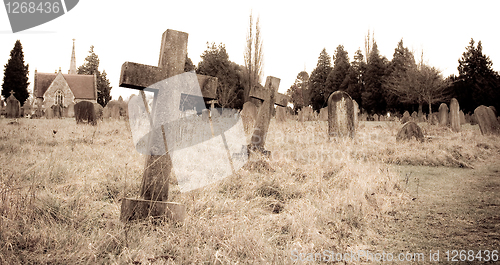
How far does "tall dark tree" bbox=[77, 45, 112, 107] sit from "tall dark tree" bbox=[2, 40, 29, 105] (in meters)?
8.19

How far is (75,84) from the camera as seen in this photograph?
39438 mm

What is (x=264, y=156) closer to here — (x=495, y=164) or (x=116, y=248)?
(x=116, y=248)

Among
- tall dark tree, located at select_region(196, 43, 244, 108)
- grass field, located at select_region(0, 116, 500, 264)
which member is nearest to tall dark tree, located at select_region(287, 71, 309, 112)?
tall dark tree, located at select_region(196, 43, 244, 108)

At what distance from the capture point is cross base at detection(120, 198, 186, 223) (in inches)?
94.8

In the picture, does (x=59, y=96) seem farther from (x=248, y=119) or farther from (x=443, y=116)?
(x=443, y=116)

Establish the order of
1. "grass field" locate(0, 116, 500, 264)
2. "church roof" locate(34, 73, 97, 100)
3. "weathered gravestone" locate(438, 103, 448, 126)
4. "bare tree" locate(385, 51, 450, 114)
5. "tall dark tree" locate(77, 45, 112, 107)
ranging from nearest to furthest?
"grass field" locate(0, 116, 500, 264) < "weathered gravestone" locate(438, 103, 448, 126) < "bare tree" locate(385, 51, 450, 114) < "church roof" locate(34, 73, 97, 100) < "tall dark tree" locate(77, 45, 112, 107)

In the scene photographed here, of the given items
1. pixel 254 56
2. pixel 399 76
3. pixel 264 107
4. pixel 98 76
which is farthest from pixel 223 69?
pixel 98 76

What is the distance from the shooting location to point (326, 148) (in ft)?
22.0

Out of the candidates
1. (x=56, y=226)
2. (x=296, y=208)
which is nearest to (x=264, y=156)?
(x=296, y=208)

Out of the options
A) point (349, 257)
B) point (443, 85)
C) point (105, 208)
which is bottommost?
point (349, 257)

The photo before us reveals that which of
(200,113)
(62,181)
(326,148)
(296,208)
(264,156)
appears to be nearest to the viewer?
(296,208)

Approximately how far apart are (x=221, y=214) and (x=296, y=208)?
0.77 metres

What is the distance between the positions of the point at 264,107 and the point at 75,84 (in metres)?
40.9

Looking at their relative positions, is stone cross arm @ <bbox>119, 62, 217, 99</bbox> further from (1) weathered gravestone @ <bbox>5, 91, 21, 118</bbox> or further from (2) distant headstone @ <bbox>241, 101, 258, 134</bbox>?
(1) weathered gravestone @ <bbox>5, 91, 21, 118</bbox>
